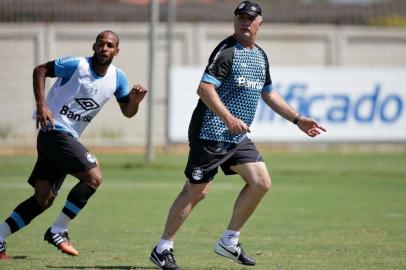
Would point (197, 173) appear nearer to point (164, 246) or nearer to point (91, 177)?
point (164, 246)

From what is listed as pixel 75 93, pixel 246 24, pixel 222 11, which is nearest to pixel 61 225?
pixel 75 93

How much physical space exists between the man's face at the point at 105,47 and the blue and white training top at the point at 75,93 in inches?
7.8

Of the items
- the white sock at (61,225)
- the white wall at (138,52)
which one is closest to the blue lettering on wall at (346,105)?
the white wall at (138,52)

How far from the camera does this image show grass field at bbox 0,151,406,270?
418 inches

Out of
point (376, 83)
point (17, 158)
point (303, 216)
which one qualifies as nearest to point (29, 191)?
point (303, 216)

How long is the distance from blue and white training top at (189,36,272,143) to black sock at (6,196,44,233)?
1.98 m

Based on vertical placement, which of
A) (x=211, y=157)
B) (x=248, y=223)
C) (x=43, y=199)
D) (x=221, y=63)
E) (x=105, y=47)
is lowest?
(x=248, y=223)

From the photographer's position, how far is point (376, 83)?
25.3 meters

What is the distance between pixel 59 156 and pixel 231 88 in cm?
202

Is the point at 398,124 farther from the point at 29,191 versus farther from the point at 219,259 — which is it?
the point at 219,259

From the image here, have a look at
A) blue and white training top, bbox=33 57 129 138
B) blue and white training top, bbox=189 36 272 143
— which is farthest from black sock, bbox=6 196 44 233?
blue and white training top, bbox=189 36 272 143

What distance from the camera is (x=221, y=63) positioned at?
9.68 metres

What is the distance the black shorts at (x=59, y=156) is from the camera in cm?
1066

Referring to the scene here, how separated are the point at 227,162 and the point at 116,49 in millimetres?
1731
